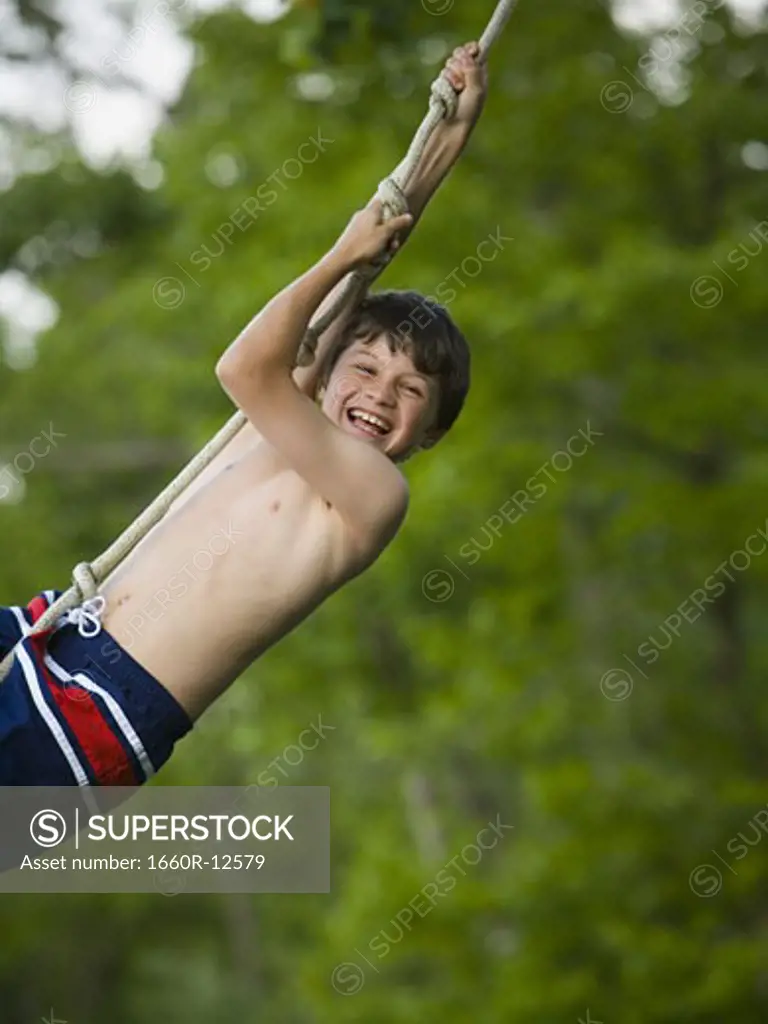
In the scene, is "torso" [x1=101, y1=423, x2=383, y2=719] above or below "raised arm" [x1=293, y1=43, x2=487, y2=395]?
below

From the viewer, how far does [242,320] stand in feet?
33.4

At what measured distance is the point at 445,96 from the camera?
3.37m

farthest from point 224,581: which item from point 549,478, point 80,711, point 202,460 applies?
point 549,478

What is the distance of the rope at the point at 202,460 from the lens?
3.02 meters

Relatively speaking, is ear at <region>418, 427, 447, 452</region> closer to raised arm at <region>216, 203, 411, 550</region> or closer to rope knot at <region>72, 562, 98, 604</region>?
raised arm at <region>216, 203, 411, 550</region>

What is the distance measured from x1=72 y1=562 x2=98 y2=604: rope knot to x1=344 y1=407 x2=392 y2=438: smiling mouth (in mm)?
474

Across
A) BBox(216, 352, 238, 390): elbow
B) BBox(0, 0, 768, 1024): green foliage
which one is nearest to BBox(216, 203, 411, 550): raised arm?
BBox(216, 352, 238, 390): elbow

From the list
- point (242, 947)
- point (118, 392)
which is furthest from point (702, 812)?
point (242, 947)

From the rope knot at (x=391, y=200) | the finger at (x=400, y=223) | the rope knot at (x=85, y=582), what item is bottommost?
the rope knot at (x=85, y=582)

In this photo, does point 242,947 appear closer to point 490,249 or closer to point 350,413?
point 490,249

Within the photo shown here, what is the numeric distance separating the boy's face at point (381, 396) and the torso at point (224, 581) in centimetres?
15

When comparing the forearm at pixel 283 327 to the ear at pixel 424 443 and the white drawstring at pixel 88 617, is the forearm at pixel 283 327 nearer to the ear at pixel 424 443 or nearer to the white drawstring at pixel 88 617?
the ear at pixel 424 443

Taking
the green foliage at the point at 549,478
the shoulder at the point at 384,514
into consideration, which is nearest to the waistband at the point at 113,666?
the shoulder at the point at 384,514

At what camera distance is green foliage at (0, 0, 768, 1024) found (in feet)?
29.1
